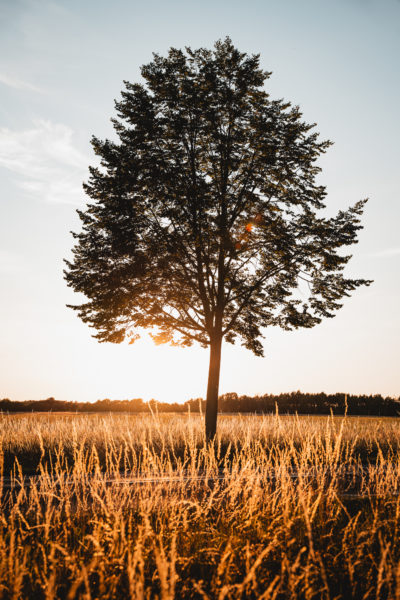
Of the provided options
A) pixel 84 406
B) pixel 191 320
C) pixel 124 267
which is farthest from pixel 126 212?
pixel 84 406

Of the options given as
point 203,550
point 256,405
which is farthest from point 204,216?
point 256,405

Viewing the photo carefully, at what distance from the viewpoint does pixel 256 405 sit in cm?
3050

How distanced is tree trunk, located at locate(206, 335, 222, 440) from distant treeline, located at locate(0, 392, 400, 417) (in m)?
15.4

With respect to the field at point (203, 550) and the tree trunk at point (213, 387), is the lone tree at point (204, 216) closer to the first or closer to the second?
the tree trunk at point (213, 387)

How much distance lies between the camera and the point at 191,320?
15.7 meters

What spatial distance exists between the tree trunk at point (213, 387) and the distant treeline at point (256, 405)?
15.4 metres

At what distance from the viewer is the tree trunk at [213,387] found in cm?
1448

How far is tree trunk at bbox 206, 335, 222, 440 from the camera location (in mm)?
14484

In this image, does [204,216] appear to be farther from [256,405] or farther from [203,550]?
[256,405]

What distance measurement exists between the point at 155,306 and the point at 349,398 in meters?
22.7

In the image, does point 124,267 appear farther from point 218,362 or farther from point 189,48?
point 189,48

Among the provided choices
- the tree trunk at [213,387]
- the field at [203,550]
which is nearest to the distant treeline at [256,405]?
the tree trunk at [213,387]

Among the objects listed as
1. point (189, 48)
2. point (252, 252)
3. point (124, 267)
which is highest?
point (189, 48)

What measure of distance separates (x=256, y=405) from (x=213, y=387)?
655 inches
